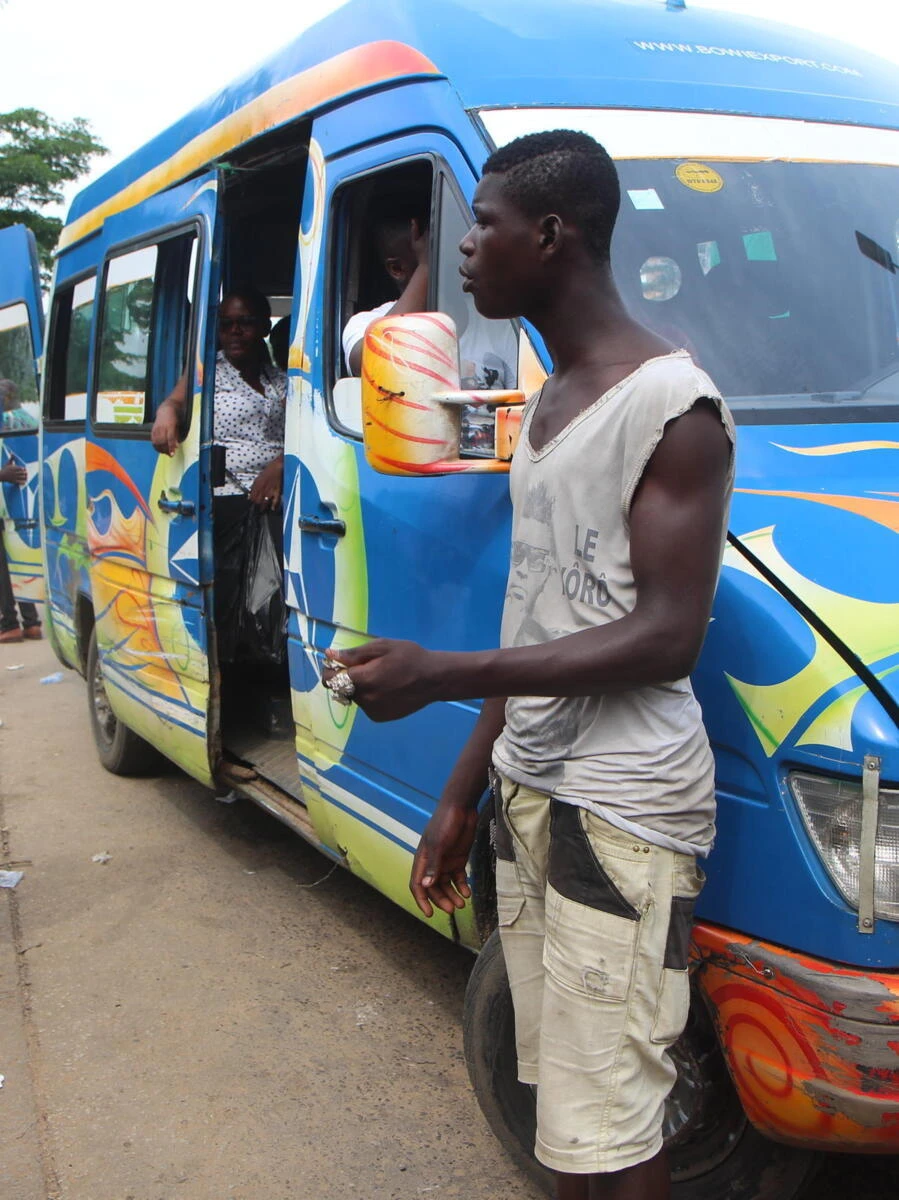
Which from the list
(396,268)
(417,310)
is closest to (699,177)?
(417,310)

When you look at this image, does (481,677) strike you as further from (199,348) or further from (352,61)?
(199,348)

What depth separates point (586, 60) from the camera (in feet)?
9.57

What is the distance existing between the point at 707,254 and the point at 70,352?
434cm

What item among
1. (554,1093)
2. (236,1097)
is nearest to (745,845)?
(554,1093)

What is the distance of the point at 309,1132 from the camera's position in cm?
289

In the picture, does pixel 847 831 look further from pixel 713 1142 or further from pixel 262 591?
pixel 262 591

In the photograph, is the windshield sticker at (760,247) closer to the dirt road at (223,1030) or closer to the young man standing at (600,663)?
the young man standing at (600,663)

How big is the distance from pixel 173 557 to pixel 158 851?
4.01 ft

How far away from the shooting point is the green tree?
28531 millimetres

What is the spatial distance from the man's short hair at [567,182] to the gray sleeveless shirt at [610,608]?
0.25 m

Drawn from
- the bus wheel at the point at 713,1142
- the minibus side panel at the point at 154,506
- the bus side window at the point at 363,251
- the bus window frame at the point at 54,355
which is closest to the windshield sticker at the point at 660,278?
the bus side window at the point at 363,251

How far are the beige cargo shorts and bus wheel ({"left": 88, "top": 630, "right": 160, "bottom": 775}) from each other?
4.10 m

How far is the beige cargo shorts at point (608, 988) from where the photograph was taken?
5.89ft

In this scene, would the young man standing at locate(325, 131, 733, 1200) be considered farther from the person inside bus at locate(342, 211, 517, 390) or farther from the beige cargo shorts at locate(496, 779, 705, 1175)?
the person inside bus at locate(342, 211, 517, 390)
